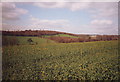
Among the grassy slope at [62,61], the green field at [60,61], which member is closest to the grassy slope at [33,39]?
the green field at [60,61]

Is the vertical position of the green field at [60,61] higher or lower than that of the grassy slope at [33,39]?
lower

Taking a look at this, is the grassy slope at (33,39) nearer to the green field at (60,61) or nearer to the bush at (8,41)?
the green field at (60,61)

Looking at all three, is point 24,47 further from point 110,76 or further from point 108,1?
point 108,1

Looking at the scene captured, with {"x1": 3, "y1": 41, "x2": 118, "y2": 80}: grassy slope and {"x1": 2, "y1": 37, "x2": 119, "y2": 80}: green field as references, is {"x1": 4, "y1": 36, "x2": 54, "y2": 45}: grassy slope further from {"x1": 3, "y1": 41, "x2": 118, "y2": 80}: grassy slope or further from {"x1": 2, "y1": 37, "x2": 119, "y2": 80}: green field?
{"x1": 3, "y1": 41, "x2": 118, "y2": 80}: grassy slope

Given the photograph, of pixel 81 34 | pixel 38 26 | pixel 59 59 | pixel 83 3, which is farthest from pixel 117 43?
pixel 38 26

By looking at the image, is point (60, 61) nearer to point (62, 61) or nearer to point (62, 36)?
point (62, 61)

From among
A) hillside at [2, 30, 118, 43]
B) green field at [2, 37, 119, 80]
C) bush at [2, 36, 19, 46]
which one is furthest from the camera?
hillside at [2, 30, 118, 43]

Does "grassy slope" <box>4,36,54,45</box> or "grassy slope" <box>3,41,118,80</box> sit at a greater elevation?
"grassy slope" <box>4,36,54,45</box>

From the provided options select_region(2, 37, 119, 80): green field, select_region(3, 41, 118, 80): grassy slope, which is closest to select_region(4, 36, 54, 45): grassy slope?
select_region(2, 37, 119, 80): green field
